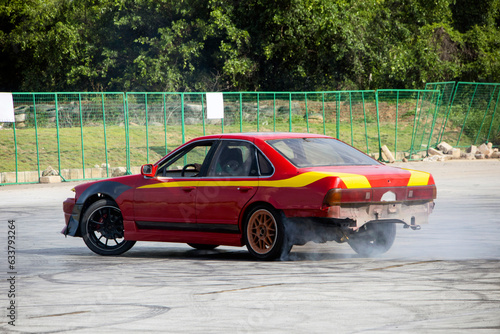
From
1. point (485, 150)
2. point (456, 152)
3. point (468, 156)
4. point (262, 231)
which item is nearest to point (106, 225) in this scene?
point (262, 231)

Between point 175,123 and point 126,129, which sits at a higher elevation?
point 175,123

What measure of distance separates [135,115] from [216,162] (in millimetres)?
16527

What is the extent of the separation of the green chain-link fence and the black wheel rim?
13395 millimetres

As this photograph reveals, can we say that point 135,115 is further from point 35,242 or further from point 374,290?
point 374,290

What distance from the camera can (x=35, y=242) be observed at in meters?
11.4

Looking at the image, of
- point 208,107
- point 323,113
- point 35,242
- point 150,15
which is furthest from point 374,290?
point 150,15

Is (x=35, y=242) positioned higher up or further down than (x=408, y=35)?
further down

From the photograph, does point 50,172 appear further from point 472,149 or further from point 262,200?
point 262,200

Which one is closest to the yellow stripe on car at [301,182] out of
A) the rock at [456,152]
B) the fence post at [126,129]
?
the fence post at [126,129]

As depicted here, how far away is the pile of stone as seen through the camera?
99.1 feet

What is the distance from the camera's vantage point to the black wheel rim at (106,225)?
10.1 metres

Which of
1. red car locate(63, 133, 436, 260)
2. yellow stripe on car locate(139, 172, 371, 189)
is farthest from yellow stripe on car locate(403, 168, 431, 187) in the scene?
yellow stripe on car locate(139, 172, 371, 189)

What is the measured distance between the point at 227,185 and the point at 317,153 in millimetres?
1077

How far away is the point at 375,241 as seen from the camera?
962 centimetres
